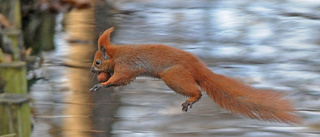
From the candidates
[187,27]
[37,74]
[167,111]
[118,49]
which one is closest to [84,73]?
[37,74]

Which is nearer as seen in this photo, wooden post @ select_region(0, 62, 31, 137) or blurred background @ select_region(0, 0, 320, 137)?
wooden post @ select_region(0, 62, 31, 137)

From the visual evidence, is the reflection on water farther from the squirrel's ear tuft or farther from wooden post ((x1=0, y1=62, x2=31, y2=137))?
the squirrel's ear tuft

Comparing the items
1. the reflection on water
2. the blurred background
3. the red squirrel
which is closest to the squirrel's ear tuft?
the red squirrel

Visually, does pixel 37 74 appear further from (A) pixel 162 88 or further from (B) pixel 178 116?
(B) pixel 178 116

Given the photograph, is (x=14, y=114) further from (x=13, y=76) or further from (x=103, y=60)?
(x=103, y=60)

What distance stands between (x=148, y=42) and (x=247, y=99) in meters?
3.29

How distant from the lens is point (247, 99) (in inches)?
48.9

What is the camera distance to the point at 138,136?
338cm

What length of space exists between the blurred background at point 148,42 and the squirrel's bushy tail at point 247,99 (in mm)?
744

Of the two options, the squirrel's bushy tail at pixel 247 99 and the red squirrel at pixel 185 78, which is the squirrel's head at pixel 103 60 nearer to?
the red squirrel at pixel 185 78

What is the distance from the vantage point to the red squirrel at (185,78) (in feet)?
3.92

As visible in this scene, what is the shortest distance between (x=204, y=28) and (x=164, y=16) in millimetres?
605

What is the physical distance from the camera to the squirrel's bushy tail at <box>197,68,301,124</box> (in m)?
1.21

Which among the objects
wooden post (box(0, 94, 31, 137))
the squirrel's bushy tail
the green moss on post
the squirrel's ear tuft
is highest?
the squirrel's ear tuft
